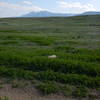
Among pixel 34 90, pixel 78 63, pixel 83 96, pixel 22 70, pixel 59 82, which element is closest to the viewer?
pixel 83 96

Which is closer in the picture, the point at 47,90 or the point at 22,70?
A: the point at 47,90

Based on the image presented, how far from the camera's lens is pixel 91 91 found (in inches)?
271

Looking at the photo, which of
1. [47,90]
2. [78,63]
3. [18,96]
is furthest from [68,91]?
[78,63]

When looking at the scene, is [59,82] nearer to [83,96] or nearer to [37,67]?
[83,96]

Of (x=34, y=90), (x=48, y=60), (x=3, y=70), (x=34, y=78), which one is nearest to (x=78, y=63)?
(x=48, y=60)

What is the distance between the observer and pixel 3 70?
8.87 metres

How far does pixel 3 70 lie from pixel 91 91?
→ 4472 mm

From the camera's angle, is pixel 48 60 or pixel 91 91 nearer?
pixel 91 91

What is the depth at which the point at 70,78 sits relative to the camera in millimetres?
7758

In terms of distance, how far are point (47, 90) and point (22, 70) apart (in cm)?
237

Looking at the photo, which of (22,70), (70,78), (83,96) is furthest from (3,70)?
(83,96)

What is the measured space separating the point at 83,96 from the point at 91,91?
1.76 ft

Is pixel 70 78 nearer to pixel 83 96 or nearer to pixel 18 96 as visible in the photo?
pixel 83 96

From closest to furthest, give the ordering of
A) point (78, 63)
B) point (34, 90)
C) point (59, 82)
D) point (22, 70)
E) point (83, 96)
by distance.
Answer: point (83, 96) → point (34, 90) → point (59, 82) → point (22, 70) → point (78, 63)
